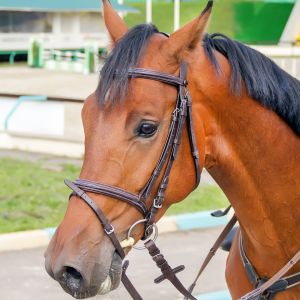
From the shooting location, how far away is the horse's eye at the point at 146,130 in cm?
212

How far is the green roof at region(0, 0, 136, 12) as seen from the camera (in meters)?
31.8

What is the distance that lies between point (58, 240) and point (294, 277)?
108 centimetres

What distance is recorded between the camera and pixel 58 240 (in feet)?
6.71

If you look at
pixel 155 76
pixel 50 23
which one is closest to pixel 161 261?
pixel 155 76

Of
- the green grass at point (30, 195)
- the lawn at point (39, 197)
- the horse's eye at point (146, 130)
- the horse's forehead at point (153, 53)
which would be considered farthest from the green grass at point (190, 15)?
the horse's eye at point (146, 130)

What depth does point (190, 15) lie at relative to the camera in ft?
88.1

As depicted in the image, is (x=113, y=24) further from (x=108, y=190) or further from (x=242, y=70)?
(x=108, y=190)

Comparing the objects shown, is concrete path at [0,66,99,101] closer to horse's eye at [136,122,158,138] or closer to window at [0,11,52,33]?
window at [0,11,52,33]

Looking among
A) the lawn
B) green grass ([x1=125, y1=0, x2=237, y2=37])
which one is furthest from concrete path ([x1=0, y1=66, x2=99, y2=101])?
the lawn

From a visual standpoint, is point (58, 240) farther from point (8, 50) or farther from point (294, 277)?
point (8, 50)

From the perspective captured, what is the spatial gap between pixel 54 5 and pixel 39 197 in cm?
2709

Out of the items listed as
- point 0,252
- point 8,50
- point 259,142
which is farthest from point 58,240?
point 8,50

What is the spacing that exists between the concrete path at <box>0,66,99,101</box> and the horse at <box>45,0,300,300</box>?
1358 centimetres

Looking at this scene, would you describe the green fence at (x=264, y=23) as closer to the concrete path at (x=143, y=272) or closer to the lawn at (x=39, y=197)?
the lawn at (x=39, y=197)
